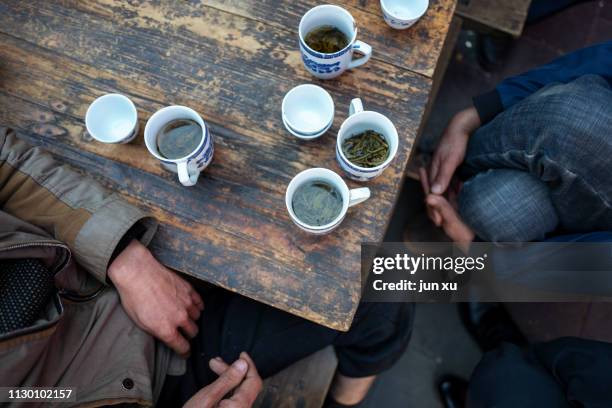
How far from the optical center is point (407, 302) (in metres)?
1.45

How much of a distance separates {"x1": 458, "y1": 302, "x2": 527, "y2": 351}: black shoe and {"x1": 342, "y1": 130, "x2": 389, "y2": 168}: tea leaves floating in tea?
1237mm

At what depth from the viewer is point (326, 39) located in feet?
3.93

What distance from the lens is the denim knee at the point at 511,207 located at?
143 centimetres

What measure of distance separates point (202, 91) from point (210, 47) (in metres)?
0.13

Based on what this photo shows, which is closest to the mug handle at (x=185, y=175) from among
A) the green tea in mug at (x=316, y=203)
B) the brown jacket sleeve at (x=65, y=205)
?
the brown jacket sleeve at (x=65, y=205)

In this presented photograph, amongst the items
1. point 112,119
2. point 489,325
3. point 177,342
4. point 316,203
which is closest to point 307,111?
point 316,203

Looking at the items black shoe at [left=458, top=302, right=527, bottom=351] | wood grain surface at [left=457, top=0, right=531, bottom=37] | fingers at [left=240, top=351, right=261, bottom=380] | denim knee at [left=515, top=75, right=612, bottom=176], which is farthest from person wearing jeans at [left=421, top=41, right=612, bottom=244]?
fingers at [left=240, top=351, right=261, bottom=380]

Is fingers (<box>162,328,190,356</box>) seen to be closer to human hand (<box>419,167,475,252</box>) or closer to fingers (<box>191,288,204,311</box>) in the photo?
fingers (<box>191,288,204,311</box>)

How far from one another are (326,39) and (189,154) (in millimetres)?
482

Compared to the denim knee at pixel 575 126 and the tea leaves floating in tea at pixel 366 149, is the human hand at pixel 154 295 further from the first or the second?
the denim knee at pixel 575 126

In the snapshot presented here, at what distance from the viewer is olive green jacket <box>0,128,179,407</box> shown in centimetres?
105

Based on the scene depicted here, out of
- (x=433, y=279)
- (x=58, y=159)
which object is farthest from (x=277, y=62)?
(x=433, y=279)

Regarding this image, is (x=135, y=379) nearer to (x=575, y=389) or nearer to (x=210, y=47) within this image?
(x=210, y=47)

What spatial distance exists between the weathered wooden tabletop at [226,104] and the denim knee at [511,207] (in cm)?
50
